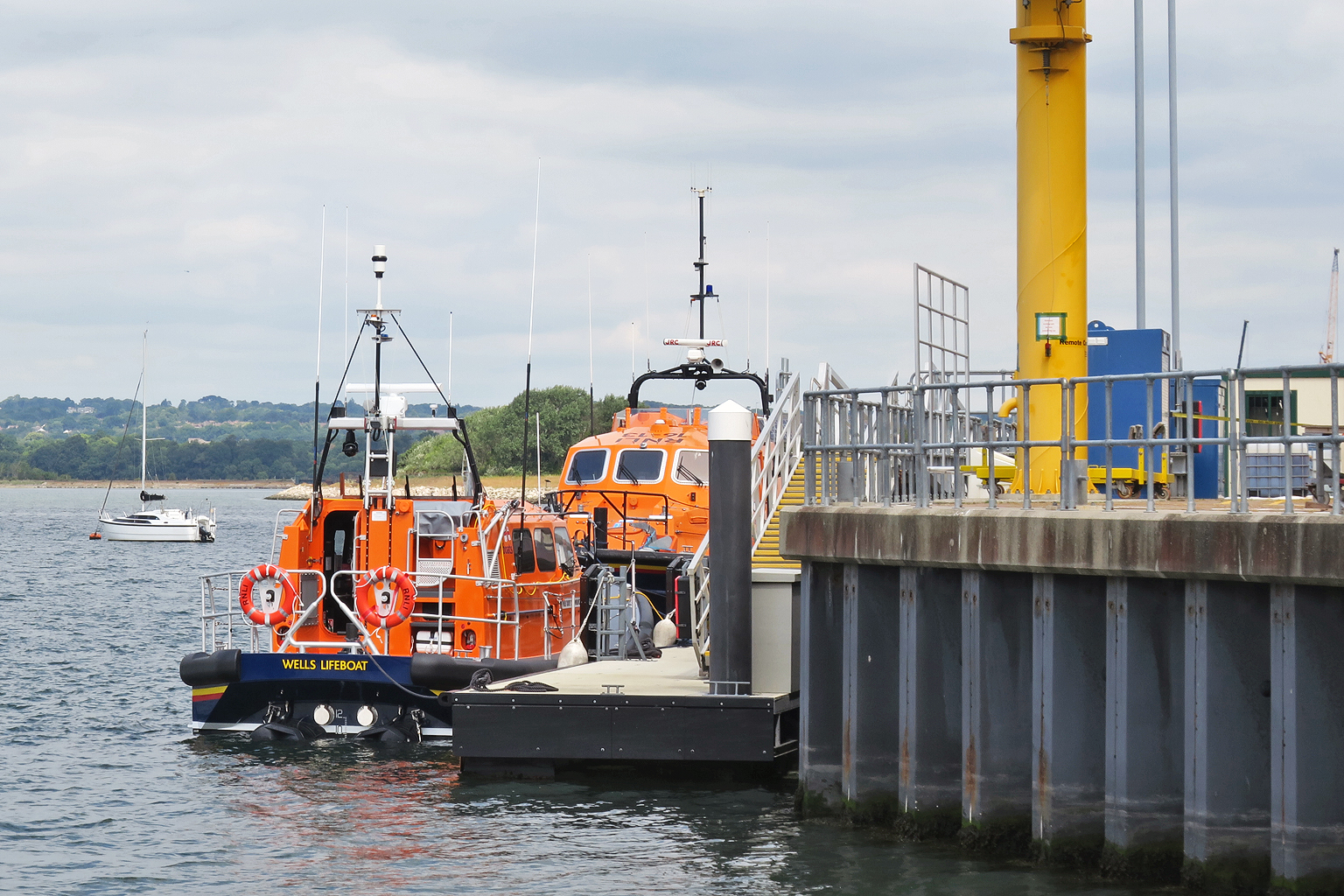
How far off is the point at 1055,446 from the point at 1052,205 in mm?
4019

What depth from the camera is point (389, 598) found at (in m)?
15.8

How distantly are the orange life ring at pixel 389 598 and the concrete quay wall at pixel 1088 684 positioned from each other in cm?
517

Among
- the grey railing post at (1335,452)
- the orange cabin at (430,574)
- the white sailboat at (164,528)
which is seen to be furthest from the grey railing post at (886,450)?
the white sailboat at (164,528)

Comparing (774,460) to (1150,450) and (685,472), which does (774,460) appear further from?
(685,472)

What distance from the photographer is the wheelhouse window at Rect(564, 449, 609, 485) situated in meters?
22.4

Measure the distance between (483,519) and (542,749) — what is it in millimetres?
3949

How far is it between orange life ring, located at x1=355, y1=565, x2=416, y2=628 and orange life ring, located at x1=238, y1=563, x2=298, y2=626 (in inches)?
37.8

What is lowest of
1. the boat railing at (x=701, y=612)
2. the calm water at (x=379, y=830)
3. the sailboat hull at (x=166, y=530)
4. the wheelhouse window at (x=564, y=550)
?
the calm water at (x=379, y=830)

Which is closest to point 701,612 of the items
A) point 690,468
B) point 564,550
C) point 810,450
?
point 810,450

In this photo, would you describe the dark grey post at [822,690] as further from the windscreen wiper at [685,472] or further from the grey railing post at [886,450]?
the windscreen wiper at [685,472]

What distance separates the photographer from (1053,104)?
14.0 meters

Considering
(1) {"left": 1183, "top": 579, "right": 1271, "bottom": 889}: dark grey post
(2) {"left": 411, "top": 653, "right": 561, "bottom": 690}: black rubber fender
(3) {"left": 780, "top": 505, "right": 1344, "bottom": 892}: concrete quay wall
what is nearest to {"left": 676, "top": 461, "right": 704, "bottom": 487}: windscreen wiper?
(2) {"left": 411, "top": 653, "right": 561, "bottom": 690}: black rubber fender

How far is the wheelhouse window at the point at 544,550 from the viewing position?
692 inches

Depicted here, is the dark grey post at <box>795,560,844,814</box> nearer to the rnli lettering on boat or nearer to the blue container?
the blue container
